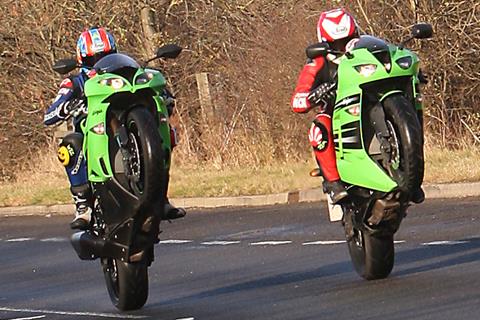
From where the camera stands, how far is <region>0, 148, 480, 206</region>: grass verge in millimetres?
18375

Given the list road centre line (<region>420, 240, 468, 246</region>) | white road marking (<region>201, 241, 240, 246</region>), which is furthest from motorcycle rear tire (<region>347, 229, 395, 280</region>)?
white road marking (<region>201, 241, 240, 246</region>)

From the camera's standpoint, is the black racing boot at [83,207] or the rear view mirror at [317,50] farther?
the black racing boot at [83,207]

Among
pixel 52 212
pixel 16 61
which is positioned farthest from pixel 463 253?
pixel 16 61

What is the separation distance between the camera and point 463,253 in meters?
11.4

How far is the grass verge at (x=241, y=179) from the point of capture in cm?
1838

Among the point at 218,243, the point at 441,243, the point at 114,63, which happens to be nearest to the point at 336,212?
the point at 114,63

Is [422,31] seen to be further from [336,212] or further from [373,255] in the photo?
[373,255]

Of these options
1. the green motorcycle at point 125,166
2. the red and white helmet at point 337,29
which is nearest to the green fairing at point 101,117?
the green motorcycle at point 125,166

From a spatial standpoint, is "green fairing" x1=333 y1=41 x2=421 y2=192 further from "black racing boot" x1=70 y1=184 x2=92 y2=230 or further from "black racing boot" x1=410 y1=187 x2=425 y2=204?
→ "black racing boot" x1=70 y1=184 x2=92 y2=230

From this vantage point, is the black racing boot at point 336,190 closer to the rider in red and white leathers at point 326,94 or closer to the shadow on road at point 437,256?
the rider in red and white leathers at point 326,94

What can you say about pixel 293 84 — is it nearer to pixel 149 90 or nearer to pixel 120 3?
pixel 120 3

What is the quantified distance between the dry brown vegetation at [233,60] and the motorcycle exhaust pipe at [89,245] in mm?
12641

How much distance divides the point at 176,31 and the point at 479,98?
890 cm

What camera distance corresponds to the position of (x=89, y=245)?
10297mm
